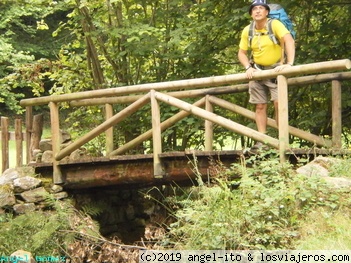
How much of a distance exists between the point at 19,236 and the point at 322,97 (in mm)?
4801

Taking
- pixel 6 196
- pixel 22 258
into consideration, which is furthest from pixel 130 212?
pixel 22 258

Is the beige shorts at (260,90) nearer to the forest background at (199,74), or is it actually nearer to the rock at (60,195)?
the forest background at (199,74)

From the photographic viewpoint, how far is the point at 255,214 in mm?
5473

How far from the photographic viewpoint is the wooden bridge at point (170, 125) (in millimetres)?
7090

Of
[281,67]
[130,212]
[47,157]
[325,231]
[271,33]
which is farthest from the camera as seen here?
[130,212]

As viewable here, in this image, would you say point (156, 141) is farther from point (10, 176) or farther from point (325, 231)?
point (325, 231)

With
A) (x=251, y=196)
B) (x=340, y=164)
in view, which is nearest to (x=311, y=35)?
(x=340, y=164)

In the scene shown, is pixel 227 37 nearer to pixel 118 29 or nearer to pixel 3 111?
pixel 118 29

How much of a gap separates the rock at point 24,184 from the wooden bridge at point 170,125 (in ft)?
0.88

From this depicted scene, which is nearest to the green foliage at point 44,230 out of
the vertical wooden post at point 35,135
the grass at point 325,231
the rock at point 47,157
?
the rock at point 47,157

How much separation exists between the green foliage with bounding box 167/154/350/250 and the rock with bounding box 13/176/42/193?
3.38m

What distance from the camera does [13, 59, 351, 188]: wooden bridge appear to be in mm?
7090

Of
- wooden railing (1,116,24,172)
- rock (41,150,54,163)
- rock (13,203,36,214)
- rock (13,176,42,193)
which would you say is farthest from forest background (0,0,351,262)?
rock (41,150,54,163)

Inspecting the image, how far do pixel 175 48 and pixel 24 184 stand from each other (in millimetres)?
3703
